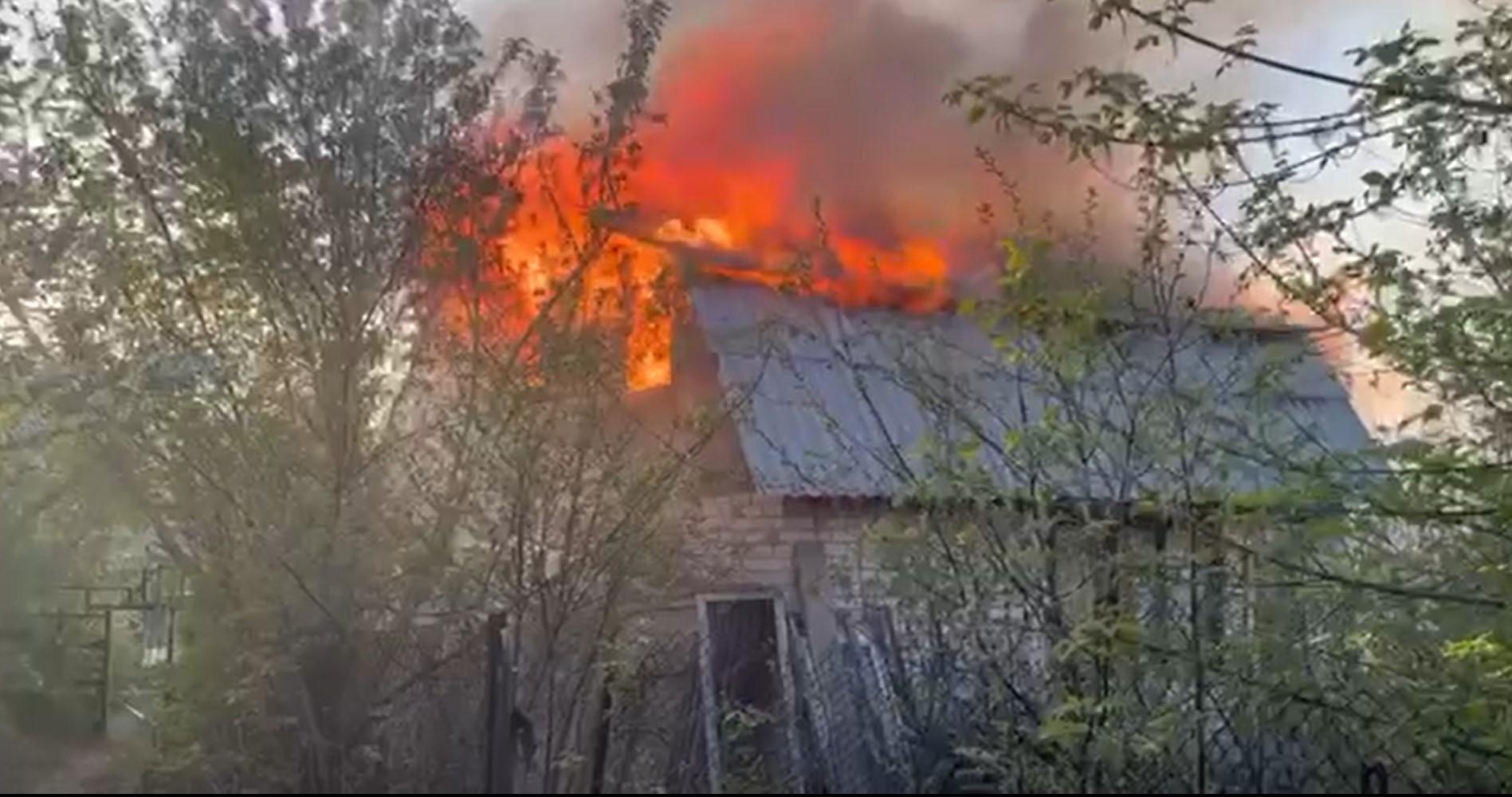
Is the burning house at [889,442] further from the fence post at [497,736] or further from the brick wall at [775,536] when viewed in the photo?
the fence post at [497,736]

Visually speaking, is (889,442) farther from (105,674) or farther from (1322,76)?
(105,674)

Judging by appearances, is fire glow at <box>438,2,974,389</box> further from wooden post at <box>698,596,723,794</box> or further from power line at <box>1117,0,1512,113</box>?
power line at <box>1117,0,1512,113</box>

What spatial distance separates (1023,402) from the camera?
209 inches

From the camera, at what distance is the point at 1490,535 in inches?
182

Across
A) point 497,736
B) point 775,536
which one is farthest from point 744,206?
point 497,736

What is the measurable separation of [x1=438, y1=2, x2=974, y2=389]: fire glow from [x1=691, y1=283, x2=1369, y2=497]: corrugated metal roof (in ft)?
0.95

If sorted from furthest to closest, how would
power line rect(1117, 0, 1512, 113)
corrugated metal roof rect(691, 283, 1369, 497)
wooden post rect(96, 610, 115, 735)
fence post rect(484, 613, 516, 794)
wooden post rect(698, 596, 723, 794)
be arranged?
wooden post rect(698, 596, 723, 794) < wooden post rect(96, 610, 115, 735) < corrugated metal roof rect(691, 283, 1369, 497) < power line rect(1117, 0, 1512, 113) < fence post rect(484, 613, 516, 794)

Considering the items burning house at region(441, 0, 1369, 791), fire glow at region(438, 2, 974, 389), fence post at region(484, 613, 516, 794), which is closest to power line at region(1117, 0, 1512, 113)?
burning house at region(441, 0, 1369, 791)

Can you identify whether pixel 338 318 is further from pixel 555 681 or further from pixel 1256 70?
pixel 1256 70

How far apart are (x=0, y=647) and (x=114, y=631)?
437 mm

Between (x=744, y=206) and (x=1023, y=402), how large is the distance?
8.36 feet

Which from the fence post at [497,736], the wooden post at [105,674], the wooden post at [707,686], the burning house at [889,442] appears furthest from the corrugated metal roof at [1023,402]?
the wooden post at [105,674]

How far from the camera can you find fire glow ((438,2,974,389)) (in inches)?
198

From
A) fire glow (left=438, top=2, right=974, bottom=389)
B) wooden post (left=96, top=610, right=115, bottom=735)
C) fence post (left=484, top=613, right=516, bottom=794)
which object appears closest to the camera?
fence post (left=484, top=613, right=516, bottom=794)
